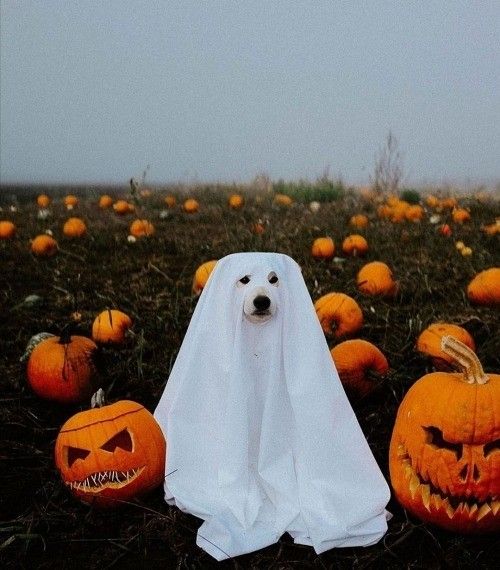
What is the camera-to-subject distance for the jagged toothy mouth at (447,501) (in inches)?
104

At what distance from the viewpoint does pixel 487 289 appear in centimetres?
541

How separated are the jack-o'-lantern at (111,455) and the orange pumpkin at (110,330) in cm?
168

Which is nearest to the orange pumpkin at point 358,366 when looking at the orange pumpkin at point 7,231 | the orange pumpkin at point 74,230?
the orange pumpkin at point 74,230

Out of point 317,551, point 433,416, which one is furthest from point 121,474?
point 433,416

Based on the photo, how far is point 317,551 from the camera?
2596 millimetres

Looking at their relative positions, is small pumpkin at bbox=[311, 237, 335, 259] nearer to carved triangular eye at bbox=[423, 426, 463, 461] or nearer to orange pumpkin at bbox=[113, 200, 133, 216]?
carved triangular eye at bbox=[423, 426, 463, 461]

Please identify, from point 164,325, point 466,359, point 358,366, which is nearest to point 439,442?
point 466,359

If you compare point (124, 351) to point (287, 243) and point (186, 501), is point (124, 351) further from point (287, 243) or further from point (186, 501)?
point (287, 243)

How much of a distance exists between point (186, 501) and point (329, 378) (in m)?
0.84

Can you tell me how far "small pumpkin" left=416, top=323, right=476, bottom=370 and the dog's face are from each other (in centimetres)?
161

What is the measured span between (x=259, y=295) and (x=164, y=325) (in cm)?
228

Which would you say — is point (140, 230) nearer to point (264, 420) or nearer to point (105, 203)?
point (105, 203)

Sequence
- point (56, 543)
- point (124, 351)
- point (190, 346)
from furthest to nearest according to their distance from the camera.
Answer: point (124, 351) → point (190, 346) → point (56, 543)

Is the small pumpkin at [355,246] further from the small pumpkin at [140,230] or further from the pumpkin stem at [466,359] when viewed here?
the pumpkin stem at [466,359]
